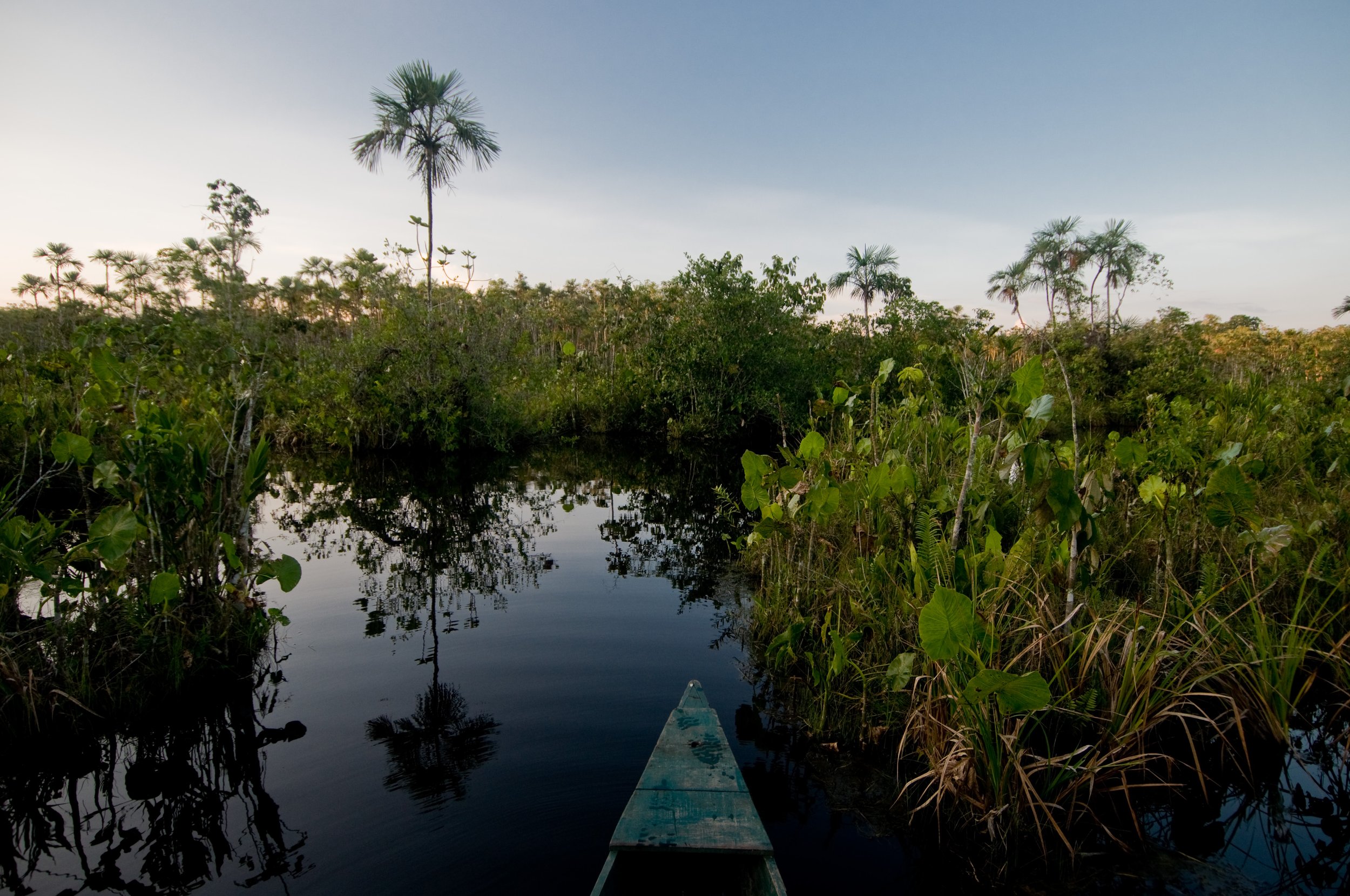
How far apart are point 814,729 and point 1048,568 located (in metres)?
1.56

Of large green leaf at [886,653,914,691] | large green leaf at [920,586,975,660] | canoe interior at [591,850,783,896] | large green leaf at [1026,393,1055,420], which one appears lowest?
canoe interior at [591,850,783,896]

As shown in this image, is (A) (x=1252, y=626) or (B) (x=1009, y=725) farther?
(A) (x=1252, y=626)

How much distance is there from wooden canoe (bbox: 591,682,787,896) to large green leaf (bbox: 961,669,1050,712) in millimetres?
957

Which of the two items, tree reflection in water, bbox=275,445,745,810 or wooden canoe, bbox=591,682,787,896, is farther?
tree reflection in water, bbox=275,445,745,810

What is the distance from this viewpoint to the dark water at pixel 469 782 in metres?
2.82

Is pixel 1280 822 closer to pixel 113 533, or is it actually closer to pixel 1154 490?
pixel 1154 490

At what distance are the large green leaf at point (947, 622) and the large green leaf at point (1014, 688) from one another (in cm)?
18

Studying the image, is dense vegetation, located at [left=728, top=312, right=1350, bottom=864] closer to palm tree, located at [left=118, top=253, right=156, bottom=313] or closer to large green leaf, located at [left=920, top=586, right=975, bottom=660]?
large green leaf, located at [left=920, top=586, right=975, bottom=660]

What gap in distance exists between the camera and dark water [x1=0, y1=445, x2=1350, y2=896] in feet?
9.24

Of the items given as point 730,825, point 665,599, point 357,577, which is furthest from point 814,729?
point 357,577

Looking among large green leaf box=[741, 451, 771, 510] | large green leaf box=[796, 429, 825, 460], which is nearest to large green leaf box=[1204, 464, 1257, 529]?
large green leaf box=[796, 429, 825, 460]

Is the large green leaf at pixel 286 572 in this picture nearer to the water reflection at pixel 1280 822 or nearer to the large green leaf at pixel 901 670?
the large green leaf at pixel 901 670

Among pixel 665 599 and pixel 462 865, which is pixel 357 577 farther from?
pixel 462 865

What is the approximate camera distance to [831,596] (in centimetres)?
466
